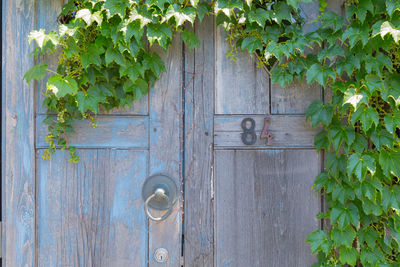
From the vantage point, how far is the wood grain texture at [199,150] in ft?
5.70

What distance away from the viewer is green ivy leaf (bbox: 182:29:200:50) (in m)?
1.64

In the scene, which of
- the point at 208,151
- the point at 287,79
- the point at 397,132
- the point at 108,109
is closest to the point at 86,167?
the point at 108,109

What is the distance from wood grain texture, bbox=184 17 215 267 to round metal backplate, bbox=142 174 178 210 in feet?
0.24

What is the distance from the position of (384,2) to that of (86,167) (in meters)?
1.53

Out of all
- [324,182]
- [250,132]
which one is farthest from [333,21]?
[324,182]

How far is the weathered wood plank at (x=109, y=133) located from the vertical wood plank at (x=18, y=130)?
102 mm

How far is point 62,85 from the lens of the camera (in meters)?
1.51

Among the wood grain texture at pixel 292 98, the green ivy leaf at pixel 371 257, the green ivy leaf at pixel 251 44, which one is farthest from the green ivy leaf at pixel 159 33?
the green ivy leaf at pixel 371 257

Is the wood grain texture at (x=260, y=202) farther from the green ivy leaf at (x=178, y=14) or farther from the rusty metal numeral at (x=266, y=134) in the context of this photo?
the green ivy leaf at (x=178, y=14)

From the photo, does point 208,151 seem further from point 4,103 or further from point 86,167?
point 4,103

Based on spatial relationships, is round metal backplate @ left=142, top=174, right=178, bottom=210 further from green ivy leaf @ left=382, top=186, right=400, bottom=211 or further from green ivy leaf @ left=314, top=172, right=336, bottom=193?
green ivy leaf @ left=382, top=186, right=400, bottom=211

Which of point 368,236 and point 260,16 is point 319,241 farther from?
point 260,16

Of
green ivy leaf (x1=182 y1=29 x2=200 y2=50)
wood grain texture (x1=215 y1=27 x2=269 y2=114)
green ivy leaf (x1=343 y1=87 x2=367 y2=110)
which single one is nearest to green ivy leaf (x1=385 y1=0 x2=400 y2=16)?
green ivy leaf (x1=343 y1=87 x2=367 y2=110)

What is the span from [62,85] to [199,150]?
26.7 inches
